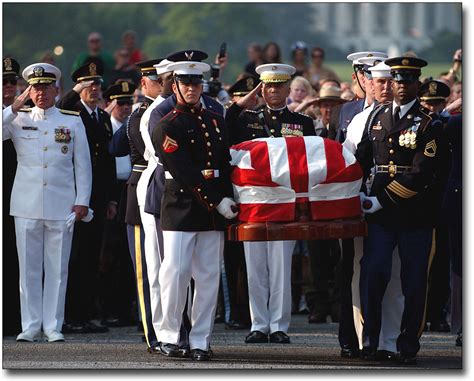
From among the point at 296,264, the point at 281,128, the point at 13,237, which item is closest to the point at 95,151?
the point at 13,237

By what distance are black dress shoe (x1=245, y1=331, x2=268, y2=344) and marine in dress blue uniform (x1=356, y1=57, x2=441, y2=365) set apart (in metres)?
1.61

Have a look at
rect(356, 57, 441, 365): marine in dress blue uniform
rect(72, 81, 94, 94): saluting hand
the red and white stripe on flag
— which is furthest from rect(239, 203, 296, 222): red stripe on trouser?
rect(72, 81, 94, 94): saluting hand

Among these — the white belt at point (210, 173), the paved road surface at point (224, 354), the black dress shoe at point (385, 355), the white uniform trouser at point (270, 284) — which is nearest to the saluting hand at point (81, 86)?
the white uniform trouser at point (270, 284)

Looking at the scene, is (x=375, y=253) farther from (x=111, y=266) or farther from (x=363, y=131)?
(x=111, y=266)

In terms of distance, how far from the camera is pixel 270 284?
482 inches

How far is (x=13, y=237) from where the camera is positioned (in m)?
12.5

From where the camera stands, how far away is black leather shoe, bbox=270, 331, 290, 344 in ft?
39.2

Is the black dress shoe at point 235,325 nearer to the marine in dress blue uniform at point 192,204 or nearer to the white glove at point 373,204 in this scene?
the marine in dress blue uniform at point 192,204

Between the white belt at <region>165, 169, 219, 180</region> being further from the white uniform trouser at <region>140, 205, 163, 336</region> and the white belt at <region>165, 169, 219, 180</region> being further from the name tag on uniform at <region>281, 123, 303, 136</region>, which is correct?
the name tag on uniform at <region>281, 123, 303, 136</region>

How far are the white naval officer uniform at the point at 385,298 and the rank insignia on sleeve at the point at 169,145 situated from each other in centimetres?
136

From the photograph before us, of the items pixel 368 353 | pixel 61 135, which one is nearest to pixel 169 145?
pixel 61 135

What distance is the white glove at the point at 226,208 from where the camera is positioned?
33.7ft

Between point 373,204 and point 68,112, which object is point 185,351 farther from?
point 68,112

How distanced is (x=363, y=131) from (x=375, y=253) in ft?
3.16
